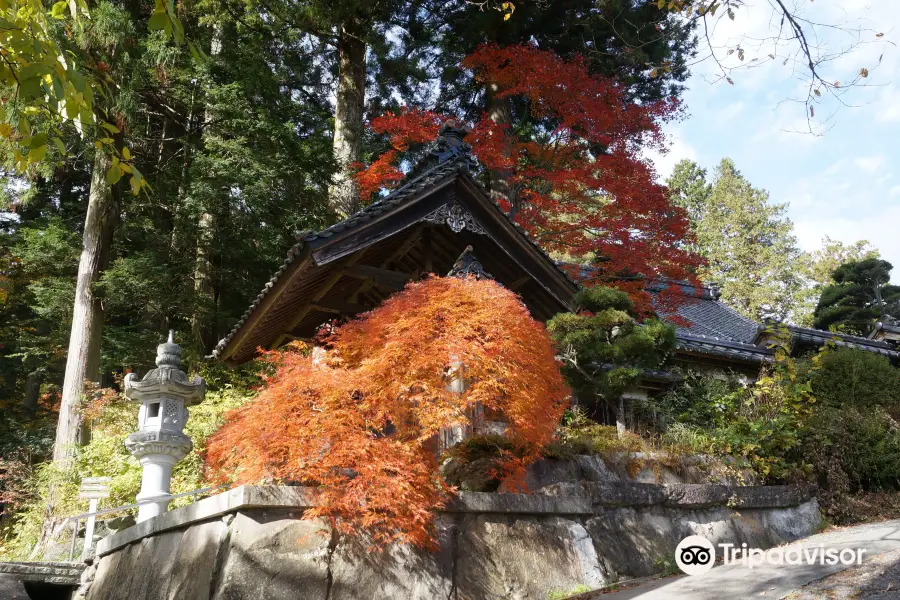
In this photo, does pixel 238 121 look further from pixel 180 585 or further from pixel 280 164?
pixel 180 585

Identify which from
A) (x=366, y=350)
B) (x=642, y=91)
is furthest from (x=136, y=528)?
(x=642, y=91)

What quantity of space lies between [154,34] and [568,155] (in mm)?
10003

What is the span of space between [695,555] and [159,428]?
19.6ft

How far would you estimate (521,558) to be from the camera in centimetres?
652

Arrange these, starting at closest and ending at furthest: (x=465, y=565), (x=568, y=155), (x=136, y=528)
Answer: (x=465, y=565) → (x=136, y=528) → (x=568, y=155)

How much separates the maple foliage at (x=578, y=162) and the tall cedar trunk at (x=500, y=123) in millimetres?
58

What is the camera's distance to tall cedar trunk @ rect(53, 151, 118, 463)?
13211 mm

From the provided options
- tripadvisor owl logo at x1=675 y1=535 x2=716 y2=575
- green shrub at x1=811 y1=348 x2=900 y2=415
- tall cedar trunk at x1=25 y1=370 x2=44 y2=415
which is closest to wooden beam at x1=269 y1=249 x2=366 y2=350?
tripadvisor owl logo at x1=675 y1=535 x2=716 y2=575

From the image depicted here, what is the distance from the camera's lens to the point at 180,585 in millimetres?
5957

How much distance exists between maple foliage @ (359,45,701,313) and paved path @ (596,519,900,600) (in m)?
8.86

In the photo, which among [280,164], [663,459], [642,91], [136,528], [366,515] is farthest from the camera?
[642,91]

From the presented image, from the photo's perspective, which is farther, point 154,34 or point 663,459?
point 154,34

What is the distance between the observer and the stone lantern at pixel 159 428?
7715 mm

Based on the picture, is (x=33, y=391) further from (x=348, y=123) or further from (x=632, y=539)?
(x=632, y=539)
